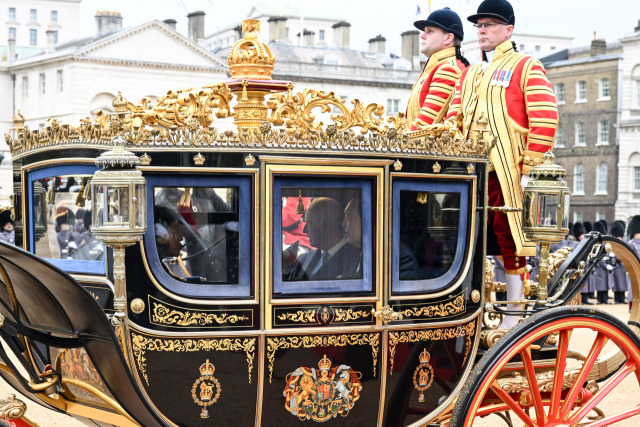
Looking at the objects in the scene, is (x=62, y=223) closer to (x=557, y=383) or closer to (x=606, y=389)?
(x=557, y=383)

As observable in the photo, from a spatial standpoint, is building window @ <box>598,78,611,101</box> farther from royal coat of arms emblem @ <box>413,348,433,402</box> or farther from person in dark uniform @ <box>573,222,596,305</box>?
royal coat of arms emblem @ <box>413,348,433,402</box>

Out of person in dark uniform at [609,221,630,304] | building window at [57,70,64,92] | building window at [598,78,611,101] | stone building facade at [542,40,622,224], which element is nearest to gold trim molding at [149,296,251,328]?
person in dark uniform at [609,221,630,304]

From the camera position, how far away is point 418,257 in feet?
17.0

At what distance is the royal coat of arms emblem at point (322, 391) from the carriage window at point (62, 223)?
1135mm

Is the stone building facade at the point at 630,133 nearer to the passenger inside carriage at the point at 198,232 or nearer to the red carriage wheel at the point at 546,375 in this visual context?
the red carriage wheel at the point at 546,375

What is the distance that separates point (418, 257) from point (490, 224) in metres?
1.09

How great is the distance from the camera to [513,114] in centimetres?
597

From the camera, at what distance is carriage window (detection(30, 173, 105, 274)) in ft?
16.7

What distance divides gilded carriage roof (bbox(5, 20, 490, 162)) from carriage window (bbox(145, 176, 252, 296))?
23cm

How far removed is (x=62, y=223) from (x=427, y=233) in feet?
6.22

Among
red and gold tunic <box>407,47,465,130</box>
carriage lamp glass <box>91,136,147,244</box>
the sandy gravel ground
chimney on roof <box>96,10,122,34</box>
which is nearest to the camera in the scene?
carriage lamp glass <box>91,136,147,244</box>

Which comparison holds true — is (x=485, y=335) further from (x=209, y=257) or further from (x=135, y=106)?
(x=135, y=106)

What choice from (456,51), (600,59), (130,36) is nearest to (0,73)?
(130,36)

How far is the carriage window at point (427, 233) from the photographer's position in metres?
5.05
